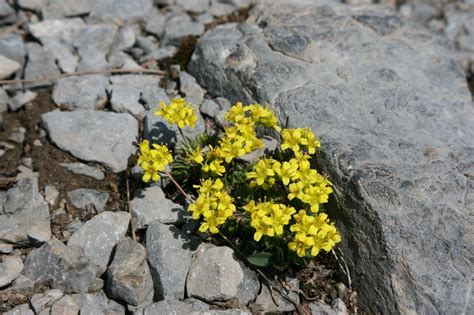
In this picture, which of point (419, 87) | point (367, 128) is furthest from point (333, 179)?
point (419, 87)

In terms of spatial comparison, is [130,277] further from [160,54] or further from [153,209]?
[160,54]

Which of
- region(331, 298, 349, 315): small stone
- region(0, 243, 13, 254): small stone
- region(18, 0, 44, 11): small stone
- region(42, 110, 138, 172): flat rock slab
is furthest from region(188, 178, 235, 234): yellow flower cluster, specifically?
region(18, 0, 44, 11): small stone

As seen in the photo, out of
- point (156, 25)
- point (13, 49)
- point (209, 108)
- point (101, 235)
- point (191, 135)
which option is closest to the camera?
point (101, 235)

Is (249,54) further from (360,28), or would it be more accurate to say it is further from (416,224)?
(416,224)

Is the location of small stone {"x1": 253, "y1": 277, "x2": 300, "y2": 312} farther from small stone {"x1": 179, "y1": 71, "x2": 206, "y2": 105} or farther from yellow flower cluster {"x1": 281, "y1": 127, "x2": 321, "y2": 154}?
small stone {"x1": 179, "y1": 71, "x2": 206, "y2": 105}

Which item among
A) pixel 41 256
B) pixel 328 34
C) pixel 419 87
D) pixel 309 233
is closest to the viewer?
pixel 309 233

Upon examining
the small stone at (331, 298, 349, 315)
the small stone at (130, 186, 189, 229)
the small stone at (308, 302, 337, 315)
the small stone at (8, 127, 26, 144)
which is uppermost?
the small stone at (130, 186, 189, 229)

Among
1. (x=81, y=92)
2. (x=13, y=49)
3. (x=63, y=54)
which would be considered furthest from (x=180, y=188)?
(x=13, y=49)
